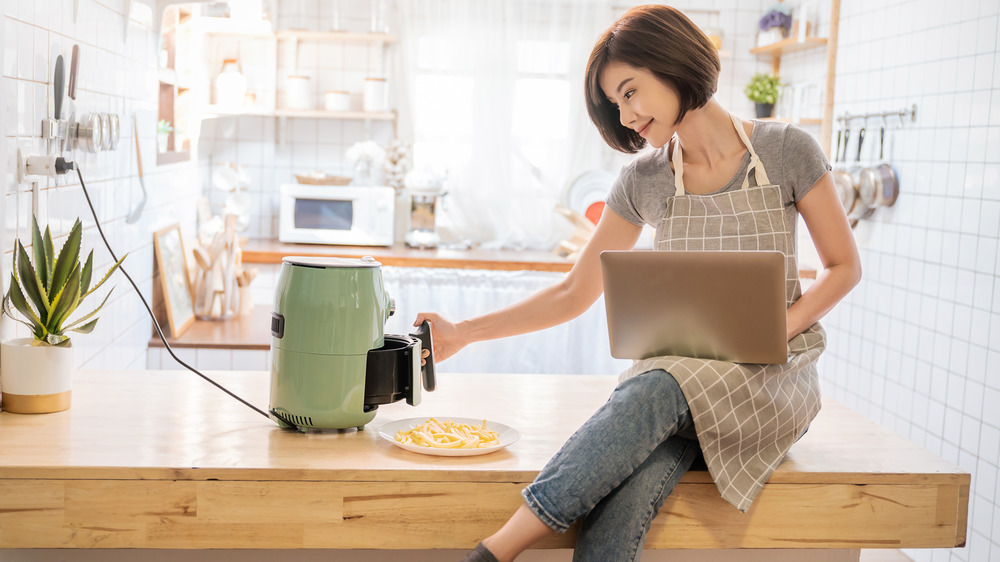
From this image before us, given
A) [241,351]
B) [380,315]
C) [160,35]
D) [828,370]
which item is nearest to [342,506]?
[380,315]

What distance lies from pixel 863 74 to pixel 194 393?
2710mm

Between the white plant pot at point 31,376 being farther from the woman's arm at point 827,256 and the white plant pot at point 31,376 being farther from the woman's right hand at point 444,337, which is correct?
the woman's arm at point 827,256

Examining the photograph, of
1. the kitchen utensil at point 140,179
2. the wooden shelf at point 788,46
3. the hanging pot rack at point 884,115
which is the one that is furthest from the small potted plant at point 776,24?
the kitchen utensil at point 140,179

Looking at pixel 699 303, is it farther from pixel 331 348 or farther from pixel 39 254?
pixel 39 254

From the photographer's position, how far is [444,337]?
67.6 inches

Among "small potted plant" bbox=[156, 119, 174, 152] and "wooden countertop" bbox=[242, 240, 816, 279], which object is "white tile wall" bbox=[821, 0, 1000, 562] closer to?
"wooden countertop" bbox=[242, 240, 816, 279]

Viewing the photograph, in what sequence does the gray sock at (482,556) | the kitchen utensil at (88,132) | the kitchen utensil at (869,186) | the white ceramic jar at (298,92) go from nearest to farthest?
the gray sock at (482,556) < the kitchen utensil at (88,132) < the kitchen utensil at (869,186) < the white ceramic jar at (298,92)

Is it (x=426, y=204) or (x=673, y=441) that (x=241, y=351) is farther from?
(x=673, y=441)

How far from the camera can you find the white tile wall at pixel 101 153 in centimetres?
158

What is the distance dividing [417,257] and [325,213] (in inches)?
19.8

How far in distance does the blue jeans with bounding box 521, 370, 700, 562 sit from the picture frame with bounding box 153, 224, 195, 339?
1773mm

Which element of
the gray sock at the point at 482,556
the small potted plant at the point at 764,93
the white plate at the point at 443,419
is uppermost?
the small potted plant at the point at 764,93

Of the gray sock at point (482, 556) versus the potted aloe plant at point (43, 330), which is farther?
the potted aloe plant at point (43, 330)

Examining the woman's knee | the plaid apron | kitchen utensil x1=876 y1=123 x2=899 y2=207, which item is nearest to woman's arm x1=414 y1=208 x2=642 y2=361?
the plaid apron
